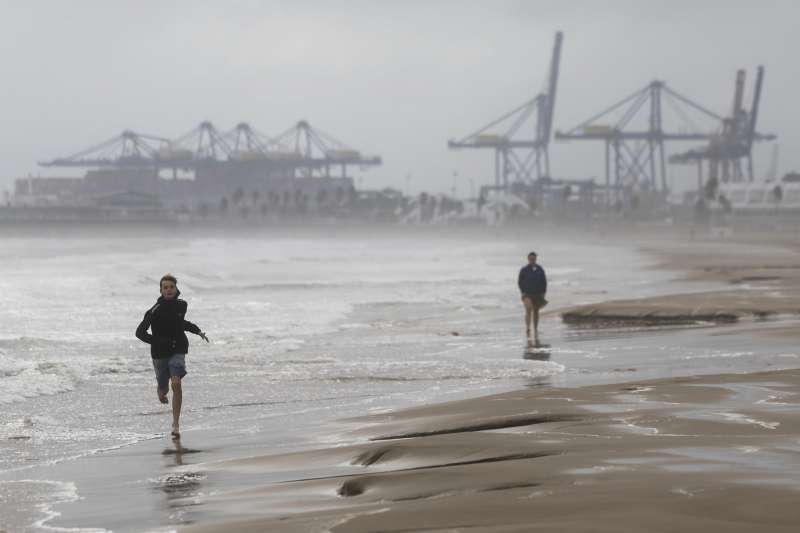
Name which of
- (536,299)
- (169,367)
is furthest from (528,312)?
(169,367)

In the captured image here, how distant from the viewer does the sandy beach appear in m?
5.92

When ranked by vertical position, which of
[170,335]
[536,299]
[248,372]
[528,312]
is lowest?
[248,372]

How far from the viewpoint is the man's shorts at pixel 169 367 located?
10.5m

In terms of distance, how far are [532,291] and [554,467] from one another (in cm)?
1238

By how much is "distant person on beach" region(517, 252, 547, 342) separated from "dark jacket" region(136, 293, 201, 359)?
922cm

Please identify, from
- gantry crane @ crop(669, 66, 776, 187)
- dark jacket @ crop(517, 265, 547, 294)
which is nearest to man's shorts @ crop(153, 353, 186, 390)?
dark jacket @ crop(517, 265, 547, 294)

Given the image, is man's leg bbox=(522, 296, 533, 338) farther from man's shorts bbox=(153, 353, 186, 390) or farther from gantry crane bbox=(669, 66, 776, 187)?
gantry crane bbox=(669, 66, 776, 187)

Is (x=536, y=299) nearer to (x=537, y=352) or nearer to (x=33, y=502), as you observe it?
(x=537, y=352)

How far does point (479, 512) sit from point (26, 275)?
2007 inches

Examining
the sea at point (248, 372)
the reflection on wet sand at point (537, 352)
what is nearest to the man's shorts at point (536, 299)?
the sea at point (248, 372)

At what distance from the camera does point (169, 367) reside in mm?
10547

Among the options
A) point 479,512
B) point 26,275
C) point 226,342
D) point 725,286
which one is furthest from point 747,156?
point 479,512

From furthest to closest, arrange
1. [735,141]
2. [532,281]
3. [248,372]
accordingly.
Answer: [735,141] < [532,281] < [248,372]

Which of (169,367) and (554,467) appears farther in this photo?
(169,367)
